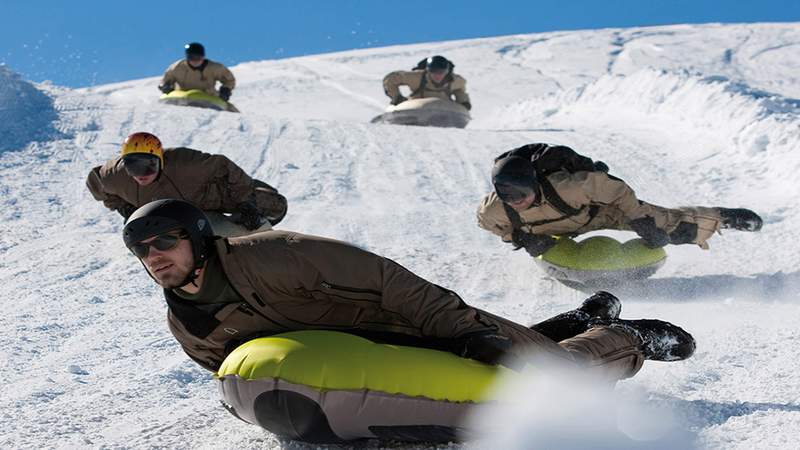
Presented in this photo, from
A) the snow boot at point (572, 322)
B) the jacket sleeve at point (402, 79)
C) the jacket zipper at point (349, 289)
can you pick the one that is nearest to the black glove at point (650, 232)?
the snow boot at point (572, 322)

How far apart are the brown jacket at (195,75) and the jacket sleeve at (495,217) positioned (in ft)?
32.0

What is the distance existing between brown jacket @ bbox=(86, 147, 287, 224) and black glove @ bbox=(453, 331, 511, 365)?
3.61 metres

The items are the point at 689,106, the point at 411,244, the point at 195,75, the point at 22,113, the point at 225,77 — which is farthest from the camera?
the point at 225,77

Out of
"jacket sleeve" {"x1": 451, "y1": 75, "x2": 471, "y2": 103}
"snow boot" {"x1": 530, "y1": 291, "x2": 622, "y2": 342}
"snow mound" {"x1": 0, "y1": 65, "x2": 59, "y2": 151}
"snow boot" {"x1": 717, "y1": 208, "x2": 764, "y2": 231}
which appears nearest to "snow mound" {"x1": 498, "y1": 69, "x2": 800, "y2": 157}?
"jacket sleeve" {"x1": 451, "y1": 75, "x2": 471, "y2": 103}

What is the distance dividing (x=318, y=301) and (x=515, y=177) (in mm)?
2294

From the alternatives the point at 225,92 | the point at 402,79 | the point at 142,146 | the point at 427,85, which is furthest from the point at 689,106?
the point at 142,146

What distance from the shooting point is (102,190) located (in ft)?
20.5

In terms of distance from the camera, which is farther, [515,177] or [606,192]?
[606,192]

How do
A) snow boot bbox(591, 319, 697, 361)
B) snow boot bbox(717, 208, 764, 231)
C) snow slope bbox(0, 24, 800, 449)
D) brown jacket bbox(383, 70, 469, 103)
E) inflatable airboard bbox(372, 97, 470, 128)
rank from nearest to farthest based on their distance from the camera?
snow slope bbox(0, 24, 800, 449) → snow boot bbox(591, 319, 697, 361) → snow boot bbox(717, 208, 764, 231) → inflatable airboard bbox(372, 97, 470, 128) → brown jacket bbox(383, 70, 469, 103)

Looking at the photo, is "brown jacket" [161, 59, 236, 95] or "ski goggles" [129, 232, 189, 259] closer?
"ski goggles" [129, 232, 189, 259]

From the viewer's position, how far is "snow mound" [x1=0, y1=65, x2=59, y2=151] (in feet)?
36.0

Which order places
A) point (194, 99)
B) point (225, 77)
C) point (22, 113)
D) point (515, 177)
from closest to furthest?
point (515, 177)
point (22, 113)
point (194, 99)
point (225, 77)

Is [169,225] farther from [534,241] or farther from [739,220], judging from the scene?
[739,220]

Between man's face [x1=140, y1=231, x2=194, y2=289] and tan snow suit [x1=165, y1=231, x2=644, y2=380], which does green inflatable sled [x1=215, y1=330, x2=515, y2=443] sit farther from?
man's face [x1=140, y1=231, x2=194, y2=289]
